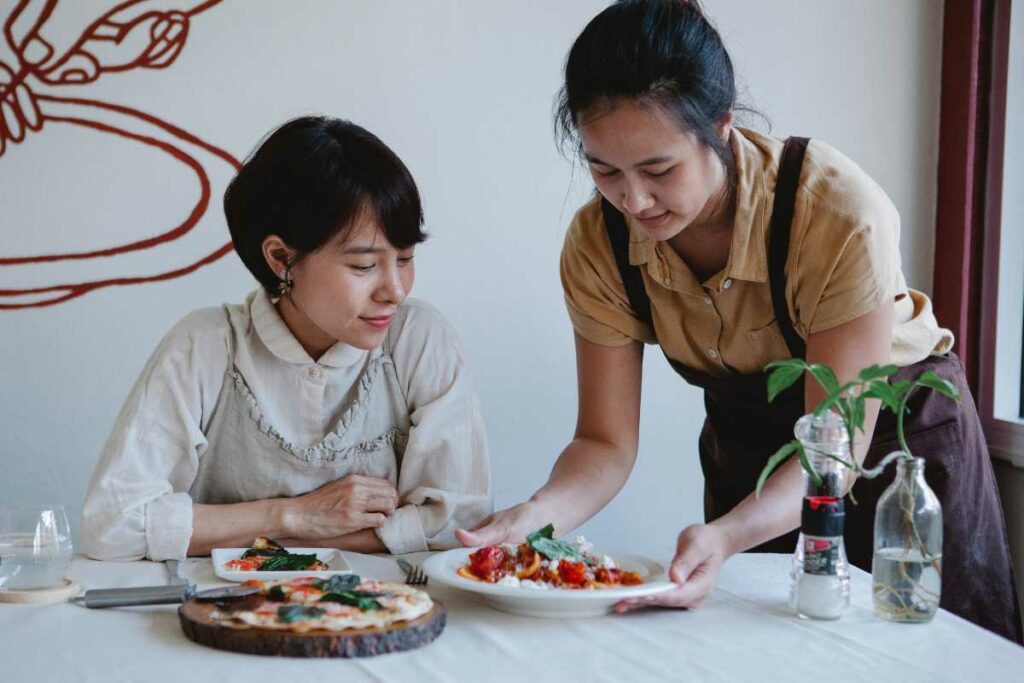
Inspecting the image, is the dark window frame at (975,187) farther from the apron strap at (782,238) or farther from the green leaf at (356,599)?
the green leaf at (356,599)

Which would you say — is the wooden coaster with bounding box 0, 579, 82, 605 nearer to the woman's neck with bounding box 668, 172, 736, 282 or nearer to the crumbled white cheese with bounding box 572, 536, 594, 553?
the crumbled white cheese with bounding box 572, 536, 594, 553

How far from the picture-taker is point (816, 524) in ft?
3.88

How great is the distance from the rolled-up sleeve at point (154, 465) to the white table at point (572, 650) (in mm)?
299

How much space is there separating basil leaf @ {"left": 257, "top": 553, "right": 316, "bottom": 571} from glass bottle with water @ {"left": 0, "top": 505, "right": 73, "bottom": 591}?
0.77 ft

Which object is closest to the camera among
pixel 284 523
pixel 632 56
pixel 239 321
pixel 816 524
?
pixel 816 524

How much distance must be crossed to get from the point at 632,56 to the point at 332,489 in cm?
75

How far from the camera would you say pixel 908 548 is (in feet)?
3.88

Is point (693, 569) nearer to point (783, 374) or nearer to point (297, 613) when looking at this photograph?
point (783, 374)

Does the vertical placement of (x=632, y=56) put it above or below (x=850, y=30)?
below

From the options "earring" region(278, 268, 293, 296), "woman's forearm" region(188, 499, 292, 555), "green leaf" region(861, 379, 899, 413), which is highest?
"earring" region(278, 268, 293, 296)

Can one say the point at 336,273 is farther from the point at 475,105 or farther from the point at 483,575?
the point at 475,105

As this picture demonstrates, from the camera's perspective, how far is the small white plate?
135 cm

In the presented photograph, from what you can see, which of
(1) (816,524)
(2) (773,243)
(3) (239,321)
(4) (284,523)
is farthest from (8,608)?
(2) (773,243)

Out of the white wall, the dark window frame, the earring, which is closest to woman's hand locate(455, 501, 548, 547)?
the earring
